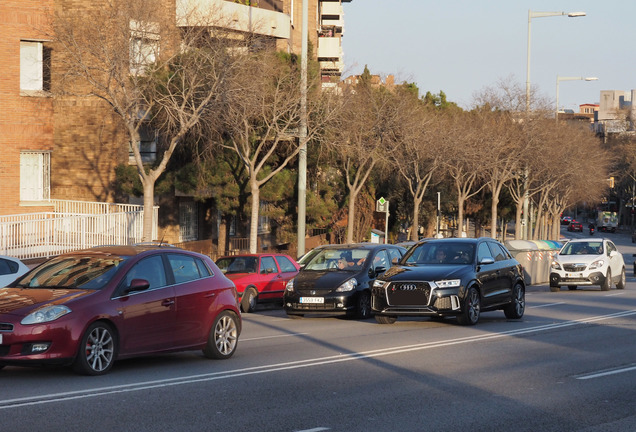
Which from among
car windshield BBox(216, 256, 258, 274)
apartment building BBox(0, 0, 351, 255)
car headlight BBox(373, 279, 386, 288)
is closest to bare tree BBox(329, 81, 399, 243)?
apartment building BBox(0, 0, 351, 255)

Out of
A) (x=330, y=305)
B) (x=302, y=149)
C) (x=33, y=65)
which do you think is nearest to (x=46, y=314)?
(x=330, y=305)

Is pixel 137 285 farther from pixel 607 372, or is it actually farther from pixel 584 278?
Result: pixel 584 278

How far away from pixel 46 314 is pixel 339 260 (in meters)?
10.2

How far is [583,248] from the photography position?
1213 inches

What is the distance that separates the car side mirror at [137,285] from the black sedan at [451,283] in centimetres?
657

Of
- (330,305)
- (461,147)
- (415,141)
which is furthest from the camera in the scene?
(461,147)

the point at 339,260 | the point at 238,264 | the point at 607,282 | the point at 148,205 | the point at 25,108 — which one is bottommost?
the point at 607,282

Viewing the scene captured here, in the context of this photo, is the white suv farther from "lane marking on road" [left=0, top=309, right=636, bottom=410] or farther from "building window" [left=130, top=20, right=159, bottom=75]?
"building window" [left=130, top=20, right=159, bottom=75]

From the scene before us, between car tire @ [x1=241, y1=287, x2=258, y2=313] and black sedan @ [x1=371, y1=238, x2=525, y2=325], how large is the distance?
5255 millimetres

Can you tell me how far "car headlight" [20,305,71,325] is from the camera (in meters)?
9.87

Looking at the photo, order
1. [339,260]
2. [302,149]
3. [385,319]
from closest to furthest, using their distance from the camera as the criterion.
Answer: [385,319] → [339,260] → [302,149]

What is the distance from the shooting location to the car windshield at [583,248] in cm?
3047

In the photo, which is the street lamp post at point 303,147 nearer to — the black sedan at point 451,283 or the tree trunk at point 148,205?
the tree trunk at point 148,205

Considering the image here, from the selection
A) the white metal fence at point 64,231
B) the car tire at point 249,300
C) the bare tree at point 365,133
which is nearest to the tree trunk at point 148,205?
the white metal fence at point 64,231
